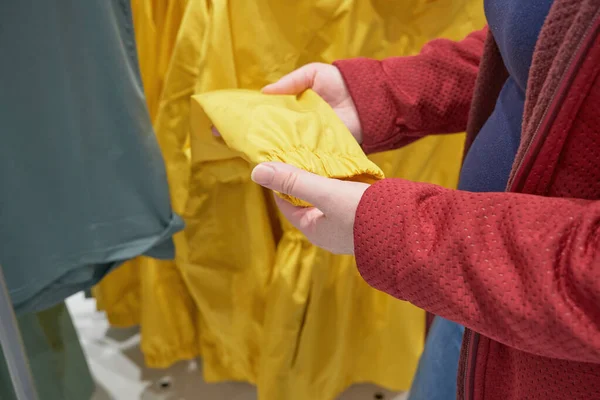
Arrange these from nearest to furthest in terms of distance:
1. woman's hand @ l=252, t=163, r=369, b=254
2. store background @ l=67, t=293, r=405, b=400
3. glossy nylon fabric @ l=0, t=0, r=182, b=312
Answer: woman's hand @ l=252, t=163, r=369, b=254
glossy nylon fabric @ l=0, t=0, r=182, b=312
store background @ l=67, t=293, r=405, b=400

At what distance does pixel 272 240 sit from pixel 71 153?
0.40m

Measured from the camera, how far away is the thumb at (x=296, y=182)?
458 mm

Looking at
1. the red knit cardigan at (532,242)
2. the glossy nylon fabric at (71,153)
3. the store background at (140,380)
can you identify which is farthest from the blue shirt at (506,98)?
the store background at (140,380)

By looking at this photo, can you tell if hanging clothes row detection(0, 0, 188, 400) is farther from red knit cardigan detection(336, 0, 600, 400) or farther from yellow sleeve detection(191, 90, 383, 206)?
red knit cardigan detection(336, 0, 600, 400)

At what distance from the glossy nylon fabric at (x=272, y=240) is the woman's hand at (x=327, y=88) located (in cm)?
11

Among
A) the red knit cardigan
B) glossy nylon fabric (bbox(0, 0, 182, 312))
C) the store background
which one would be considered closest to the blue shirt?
the red knit cardigan

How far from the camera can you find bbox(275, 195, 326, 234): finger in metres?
0.50

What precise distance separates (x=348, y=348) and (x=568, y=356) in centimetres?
71

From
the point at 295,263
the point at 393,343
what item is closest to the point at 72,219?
the point at 295,263

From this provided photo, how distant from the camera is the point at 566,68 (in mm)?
352

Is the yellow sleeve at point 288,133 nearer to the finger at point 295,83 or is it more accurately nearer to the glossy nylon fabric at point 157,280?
the finger at point 295,83

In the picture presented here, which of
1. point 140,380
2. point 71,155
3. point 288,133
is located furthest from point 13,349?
point 140,380

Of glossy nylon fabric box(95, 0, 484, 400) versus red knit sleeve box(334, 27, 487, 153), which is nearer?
red knit sleeve box(334, 27, 487, 153)

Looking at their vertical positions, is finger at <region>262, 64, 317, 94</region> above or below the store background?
above
